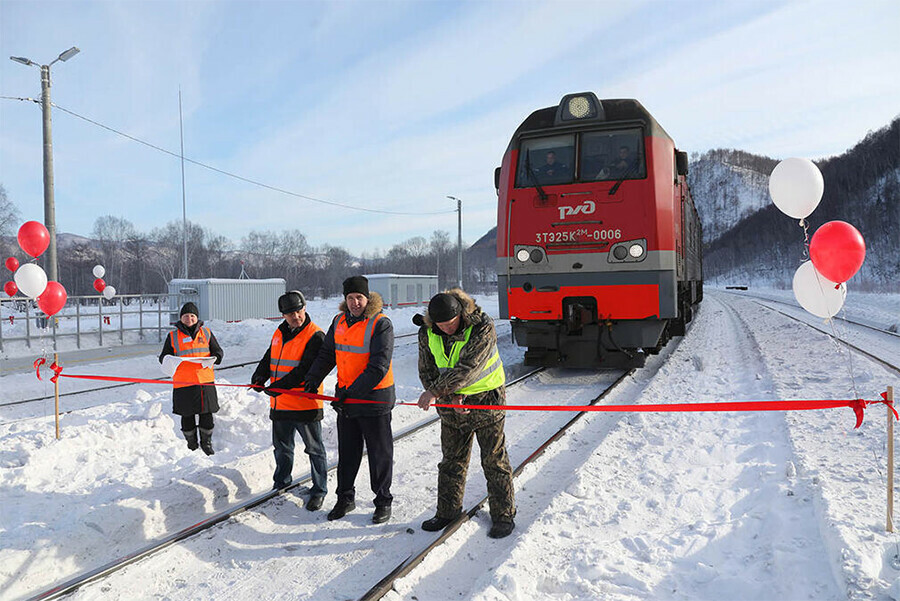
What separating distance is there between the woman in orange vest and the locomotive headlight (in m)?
6.10

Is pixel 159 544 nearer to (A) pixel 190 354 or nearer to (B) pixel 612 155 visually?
(A) pixel 190 354

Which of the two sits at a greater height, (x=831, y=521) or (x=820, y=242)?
(x=820, y=242)

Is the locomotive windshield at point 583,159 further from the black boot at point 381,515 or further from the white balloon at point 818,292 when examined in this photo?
the black boot at point 381,515

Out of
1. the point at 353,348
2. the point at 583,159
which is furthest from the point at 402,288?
the point at 353,348

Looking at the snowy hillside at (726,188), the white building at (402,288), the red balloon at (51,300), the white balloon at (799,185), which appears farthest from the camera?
the snowy hillside at (726,188)

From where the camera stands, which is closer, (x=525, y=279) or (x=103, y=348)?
(x=525, y=279)

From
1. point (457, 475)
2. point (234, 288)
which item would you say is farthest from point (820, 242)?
point (234, 288)

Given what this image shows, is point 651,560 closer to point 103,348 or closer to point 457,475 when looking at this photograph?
point 457,475

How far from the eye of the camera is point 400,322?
2605 centimetres

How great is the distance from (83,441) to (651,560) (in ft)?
16.8

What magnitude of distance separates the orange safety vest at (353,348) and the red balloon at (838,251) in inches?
157

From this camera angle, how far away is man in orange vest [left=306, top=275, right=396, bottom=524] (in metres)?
4.32

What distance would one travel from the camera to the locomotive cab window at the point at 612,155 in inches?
334

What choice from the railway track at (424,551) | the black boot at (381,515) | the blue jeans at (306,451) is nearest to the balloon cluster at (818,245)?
the railway track at (424,551)
